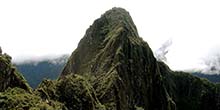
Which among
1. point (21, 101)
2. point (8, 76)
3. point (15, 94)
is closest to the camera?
point (21, 101)

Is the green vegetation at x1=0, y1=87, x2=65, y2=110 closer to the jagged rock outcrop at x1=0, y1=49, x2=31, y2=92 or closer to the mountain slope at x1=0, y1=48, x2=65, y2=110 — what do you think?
the mountain slope at x1=0, y1=48, x2=65, y2=110

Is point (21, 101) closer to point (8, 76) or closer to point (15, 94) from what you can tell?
point (15, 94)

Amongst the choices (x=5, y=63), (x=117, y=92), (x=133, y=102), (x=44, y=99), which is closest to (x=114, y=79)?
(x=117, y=92)

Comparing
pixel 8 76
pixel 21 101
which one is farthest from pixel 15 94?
pixel 8 76

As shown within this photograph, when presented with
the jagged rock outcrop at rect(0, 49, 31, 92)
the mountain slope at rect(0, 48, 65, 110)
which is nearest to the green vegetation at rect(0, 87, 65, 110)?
the mountain slope at rect(0, 48, 65, 110)

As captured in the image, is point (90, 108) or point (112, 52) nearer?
point (90, 108)

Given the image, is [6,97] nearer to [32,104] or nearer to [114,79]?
[32,104]

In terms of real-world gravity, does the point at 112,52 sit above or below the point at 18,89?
above

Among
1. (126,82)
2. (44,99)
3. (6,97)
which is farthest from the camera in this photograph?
(126,82)
